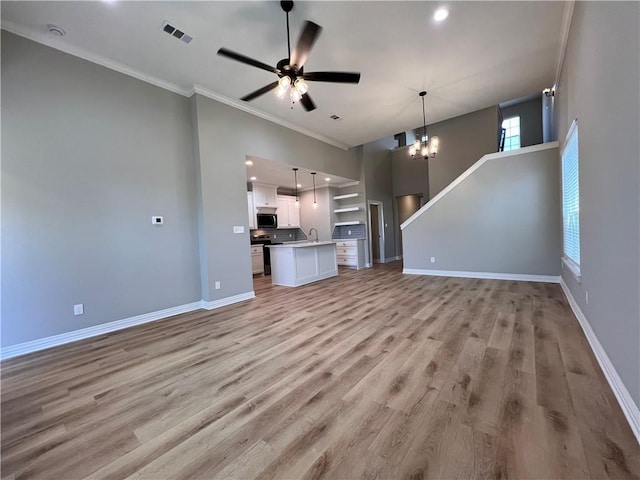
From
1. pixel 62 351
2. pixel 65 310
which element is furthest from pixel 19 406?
pixel 65 310

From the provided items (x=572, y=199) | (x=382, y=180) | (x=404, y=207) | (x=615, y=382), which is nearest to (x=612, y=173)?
(x=615, y=382)

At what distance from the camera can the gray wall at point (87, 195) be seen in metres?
2.83

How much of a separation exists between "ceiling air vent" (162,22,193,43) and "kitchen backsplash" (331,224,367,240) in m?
6.23

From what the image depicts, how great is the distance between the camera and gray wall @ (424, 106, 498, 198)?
680 centimetres

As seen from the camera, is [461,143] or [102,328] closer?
[102,328]

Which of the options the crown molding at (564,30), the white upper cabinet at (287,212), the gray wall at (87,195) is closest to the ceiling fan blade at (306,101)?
the gray wall at (87,195)

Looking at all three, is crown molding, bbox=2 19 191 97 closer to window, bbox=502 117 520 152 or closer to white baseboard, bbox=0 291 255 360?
white baseboard, bbox=0 291 255 360

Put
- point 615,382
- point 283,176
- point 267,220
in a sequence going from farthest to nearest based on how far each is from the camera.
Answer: point 267,220, point 283,176, point 615,382

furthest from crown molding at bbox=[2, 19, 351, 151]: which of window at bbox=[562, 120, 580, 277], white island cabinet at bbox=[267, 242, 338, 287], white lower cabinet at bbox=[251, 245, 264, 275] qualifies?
window at bbox=[562, 120, 580, 277]

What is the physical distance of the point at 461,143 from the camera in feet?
23.6

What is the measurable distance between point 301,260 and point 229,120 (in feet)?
10.4

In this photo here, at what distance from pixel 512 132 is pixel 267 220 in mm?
9463

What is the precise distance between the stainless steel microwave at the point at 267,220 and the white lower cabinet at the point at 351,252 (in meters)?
2.06

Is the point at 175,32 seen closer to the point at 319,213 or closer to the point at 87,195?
the point at 87,195
